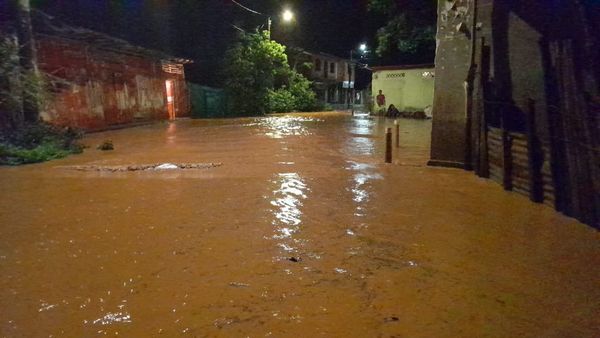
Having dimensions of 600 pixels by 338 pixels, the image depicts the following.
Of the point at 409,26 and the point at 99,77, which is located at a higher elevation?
the point at 409,26

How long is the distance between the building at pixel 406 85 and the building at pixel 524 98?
19566 millimetres

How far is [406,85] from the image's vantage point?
3034 centimetres

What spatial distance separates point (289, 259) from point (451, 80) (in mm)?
6803

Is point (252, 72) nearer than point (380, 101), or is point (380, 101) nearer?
point (252, 72)

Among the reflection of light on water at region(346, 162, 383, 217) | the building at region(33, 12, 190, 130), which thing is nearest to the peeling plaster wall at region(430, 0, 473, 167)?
the reflection of light on water at region(346, 162, 383, 217)

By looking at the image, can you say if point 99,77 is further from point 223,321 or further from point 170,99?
point 223,321

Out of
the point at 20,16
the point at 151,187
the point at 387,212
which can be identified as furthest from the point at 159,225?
the point at 20,16

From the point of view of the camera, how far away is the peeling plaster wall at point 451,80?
9.48 m

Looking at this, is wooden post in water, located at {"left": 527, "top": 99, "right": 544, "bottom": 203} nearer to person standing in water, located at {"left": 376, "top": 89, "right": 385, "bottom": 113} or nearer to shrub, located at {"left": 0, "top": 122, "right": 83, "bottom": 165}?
shrub, located at {"left": 0, "top": 122, "right": 83, "bottom": 165}

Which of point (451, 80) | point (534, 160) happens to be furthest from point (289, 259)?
point (451, 80)

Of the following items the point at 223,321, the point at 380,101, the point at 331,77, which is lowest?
the point at 223,321

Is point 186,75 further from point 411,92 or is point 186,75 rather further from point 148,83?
point 411,92

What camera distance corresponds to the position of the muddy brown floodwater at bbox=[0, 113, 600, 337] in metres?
3.44

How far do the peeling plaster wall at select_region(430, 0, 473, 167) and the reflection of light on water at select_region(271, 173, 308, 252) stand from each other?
3.45 meters
